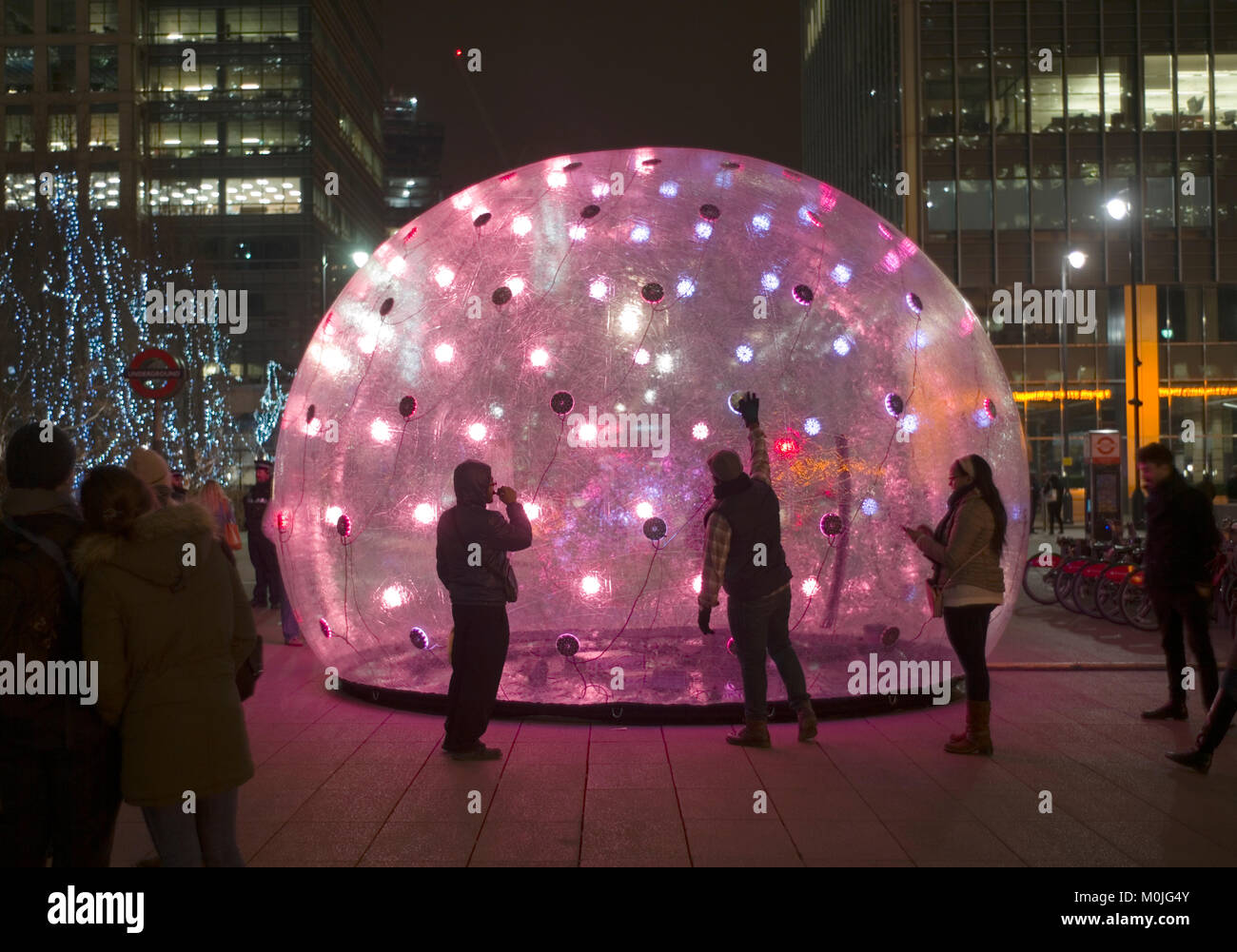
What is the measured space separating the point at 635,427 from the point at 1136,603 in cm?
886

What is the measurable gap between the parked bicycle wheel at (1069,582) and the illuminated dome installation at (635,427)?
273 inches

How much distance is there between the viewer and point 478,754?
7.52 metres

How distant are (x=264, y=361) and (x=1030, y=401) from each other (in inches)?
1897

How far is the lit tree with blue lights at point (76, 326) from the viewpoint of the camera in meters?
32.5

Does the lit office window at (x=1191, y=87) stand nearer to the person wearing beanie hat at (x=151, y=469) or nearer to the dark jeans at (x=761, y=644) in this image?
the dark jeans at (x=761, y=644)

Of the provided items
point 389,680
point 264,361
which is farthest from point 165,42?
point 389,680

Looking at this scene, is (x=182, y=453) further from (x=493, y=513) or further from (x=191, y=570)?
(x=191, y=570)

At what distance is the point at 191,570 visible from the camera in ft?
13.4

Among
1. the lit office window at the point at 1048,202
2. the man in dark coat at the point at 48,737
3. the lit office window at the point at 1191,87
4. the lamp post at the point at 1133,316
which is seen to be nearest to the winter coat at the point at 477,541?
the man in dark coat at the point at 48,737

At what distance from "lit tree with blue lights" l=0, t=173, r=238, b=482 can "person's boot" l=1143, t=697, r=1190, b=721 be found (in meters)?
27.9

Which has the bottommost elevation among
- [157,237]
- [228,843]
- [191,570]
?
[228,843]

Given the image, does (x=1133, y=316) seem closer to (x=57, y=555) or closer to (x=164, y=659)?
(x=164, y=659)

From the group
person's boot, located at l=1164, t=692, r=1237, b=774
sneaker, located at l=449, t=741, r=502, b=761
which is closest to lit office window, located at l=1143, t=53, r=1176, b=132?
person's boot, located at l=1164, t=692, r=1237, b=774
